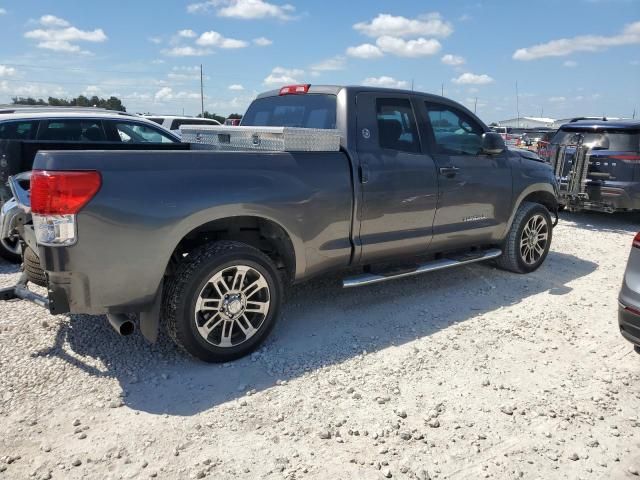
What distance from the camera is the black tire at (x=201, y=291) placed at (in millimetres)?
3354

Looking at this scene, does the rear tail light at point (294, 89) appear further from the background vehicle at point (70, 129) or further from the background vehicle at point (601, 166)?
the background vehicle at point (601, 166)

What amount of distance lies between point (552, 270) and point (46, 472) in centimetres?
549

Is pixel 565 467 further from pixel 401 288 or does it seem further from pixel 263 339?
pixel 401 288

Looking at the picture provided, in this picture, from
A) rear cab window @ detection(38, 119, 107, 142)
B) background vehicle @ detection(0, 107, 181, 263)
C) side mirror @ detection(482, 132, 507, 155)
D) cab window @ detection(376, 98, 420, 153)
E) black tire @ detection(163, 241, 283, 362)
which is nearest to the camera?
black tire @ detection(163, 241, 283, 362)

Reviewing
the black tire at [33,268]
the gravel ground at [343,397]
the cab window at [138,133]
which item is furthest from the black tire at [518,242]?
the cab window at [138,133]

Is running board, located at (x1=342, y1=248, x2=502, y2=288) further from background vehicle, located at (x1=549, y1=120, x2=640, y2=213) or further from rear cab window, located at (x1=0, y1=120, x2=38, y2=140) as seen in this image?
rear cab window, located at (x1=0, y1=120, x2=38, y2=140)

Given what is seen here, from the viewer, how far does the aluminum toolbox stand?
149 inches

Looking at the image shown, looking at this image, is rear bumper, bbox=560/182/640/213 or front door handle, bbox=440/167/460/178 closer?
front door handle, bbox=440/167/460/178

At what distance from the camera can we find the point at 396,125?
4.54 meters

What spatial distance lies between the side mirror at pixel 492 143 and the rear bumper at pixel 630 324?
214 centimetres

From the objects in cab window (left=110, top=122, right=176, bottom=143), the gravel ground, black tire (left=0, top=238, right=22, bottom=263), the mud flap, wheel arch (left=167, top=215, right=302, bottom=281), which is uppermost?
cab window (left=110, top=122, right=176, bottom=143)

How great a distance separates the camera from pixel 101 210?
2.92m

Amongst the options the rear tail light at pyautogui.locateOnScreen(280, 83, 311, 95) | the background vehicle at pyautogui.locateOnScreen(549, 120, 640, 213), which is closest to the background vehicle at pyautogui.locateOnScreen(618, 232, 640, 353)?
the rear tail light at pyautogui.locateOnScreen(280, 83, 311, 95)

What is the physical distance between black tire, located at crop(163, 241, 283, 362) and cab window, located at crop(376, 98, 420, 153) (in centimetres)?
159
